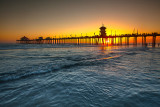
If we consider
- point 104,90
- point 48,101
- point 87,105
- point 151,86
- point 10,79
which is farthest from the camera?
point 10,79

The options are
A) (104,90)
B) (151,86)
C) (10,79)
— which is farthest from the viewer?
(10,79)

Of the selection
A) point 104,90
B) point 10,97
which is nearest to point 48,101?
point 10,97

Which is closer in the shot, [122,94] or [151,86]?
[122,94]

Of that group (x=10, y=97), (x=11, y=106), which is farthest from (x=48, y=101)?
(x=10, y=97)

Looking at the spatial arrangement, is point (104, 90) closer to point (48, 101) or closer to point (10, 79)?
point (48, 101)

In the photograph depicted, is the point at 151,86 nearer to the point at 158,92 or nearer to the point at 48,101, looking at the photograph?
the point at 158,92

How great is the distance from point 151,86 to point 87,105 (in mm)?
3251

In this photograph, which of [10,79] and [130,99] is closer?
[130,99]

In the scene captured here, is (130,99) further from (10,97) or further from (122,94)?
(10,97)

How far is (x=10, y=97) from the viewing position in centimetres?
335

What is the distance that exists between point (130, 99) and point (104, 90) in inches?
38.7

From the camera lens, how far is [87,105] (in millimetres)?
2791

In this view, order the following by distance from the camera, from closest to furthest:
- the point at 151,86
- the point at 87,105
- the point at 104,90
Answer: the point at 87,105 < the point at 104,90 < the point at 151,86

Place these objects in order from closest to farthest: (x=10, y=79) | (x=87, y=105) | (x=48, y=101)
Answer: (x=87, y=105), (x=48, y=101), (x=10, y=79)
